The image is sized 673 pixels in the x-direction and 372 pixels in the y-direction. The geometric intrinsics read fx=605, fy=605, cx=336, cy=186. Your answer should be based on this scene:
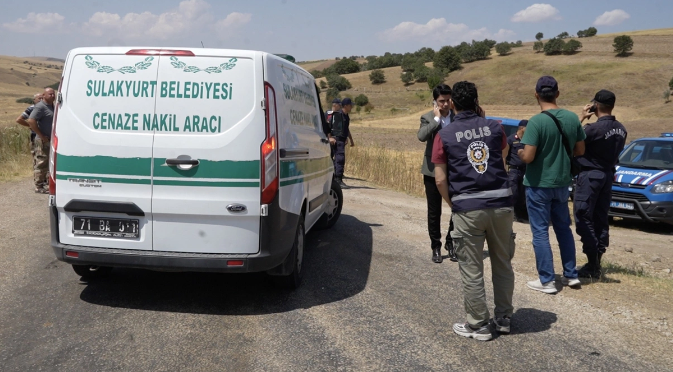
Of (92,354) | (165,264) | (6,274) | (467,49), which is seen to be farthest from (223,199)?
(467,49)

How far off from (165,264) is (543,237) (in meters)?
3.50

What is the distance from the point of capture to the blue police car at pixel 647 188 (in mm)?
10805

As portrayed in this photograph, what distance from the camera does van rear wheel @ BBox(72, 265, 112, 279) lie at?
5777 millimetres

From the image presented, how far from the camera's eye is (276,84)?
5.20 m

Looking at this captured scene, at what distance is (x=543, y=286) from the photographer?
6059 mm

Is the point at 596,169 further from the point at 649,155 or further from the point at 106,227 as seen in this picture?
the point at 649,155

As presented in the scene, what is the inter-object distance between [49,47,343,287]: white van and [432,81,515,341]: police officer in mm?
1437

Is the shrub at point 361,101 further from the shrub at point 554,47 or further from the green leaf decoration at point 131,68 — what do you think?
the green leaf decoration at point 131,68

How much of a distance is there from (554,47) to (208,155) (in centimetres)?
8829

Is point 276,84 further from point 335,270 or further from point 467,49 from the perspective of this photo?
point 467,49

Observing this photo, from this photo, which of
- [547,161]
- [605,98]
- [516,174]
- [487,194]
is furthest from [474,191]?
[516,174]

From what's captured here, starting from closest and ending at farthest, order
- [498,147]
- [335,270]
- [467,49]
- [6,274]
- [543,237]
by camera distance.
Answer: [498,147]
[543,237]
[6,274]
[335,270]
[467,49]

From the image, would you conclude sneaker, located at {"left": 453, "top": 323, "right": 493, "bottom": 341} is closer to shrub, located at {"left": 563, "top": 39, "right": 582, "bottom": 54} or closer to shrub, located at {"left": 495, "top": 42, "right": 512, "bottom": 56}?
shrub, located at {"left": 563, "top": 39, "right": 582, "bottom": 54}

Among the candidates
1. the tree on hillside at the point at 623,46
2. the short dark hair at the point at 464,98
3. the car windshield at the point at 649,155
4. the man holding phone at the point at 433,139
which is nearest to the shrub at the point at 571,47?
the tree on hillside at the point at 623,46
